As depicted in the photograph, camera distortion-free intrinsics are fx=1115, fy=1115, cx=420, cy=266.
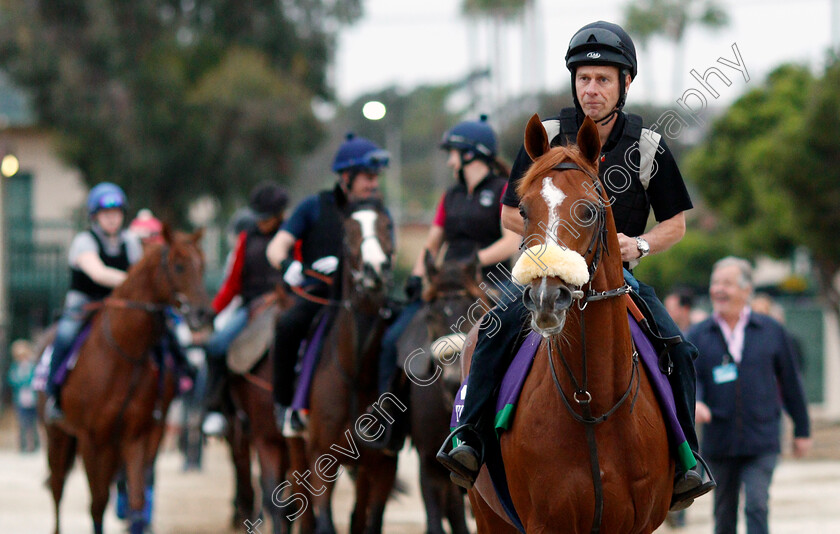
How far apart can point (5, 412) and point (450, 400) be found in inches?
939

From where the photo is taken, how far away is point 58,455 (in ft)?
35.8

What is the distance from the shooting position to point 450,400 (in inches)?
307

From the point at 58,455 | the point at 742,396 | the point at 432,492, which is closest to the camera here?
the point at 432,492

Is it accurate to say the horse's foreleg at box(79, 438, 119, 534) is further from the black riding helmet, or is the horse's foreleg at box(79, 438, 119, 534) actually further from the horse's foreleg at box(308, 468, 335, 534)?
the black riding helmet

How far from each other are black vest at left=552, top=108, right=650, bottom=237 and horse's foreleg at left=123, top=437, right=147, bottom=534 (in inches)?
227

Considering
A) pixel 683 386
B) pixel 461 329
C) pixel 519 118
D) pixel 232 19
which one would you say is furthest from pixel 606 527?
pixel 519 118

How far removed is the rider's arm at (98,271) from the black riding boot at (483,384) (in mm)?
5909

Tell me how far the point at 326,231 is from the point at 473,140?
5.38 feet

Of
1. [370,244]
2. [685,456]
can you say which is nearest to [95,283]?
[370,244]

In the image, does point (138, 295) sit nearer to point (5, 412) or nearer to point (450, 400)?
point (450, 400)

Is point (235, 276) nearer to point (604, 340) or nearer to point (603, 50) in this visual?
point (603, 50)

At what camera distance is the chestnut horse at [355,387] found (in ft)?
27.2

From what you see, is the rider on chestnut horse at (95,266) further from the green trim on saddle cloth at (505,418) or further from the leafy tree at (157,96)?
the leafy tree at (157,96)

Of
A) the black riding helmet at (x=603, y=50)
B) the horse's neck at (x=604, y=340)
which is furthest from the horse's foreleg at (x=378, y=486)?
the black riding helmet at (x=603, y=50)
